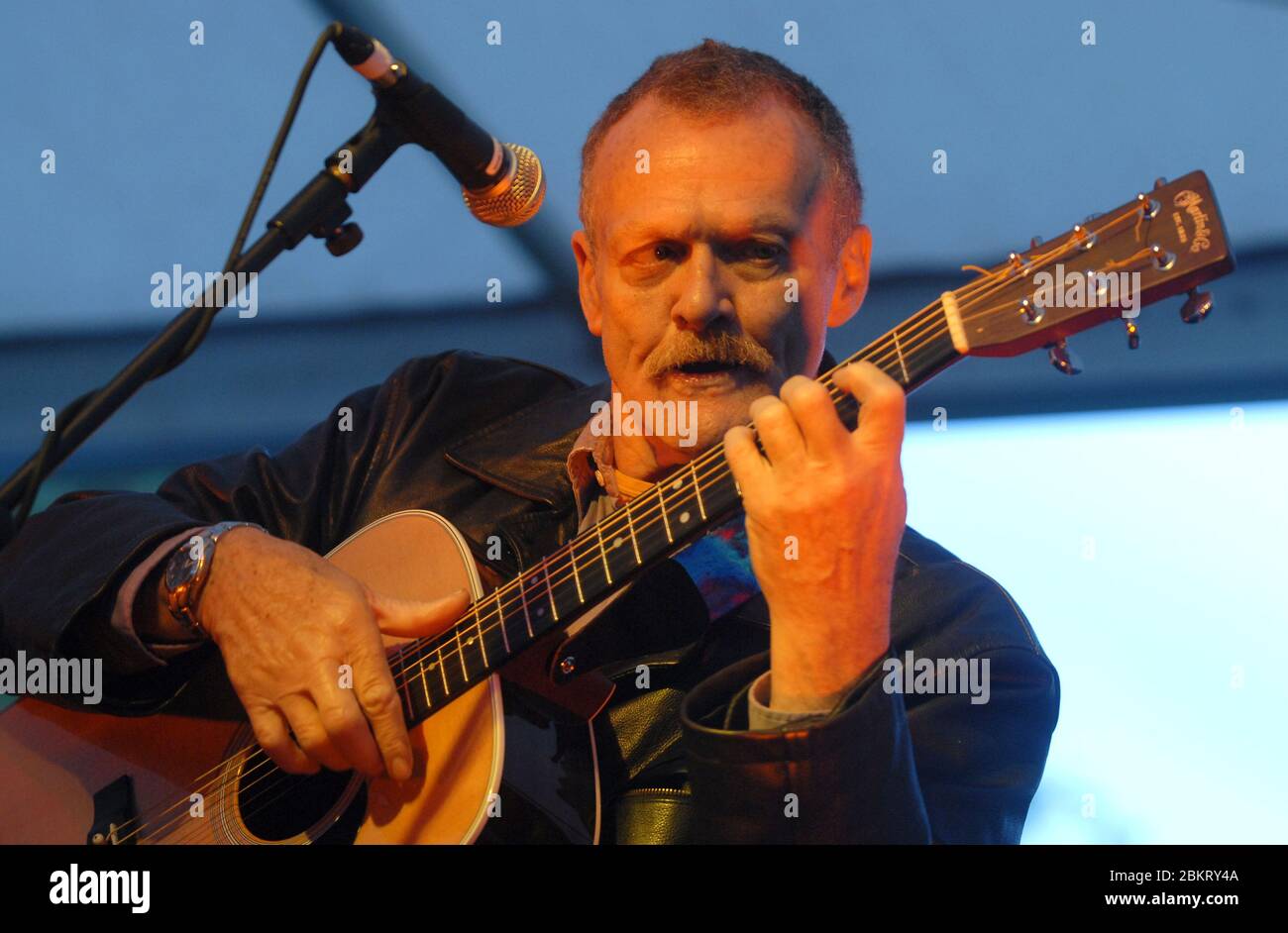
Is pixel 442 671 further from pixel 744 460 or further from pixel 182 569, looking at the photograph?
pixel 744 460

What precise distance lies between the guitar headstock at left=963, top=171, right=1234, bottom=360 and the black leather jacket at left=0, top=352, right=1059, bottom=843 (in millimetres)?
444

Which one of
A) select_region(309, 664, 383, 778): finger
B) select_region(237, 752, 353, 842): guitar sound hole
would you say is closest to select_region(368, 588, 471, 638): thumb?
select_region(309, 664, 383, 778): finger

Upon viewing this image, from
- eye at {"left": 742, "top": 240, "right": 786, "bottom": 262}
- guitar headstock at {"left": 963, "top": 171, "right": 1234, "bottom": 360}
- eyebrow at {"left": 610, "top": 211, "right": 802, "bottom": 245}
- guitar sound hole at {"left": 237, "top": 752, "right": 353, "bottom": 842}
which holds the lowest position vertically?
guitar sound hole at {"left": 237, "top": 752, "right": 353, "bottom": 842}

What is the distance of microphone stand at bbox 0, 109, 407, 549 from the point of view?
1.45m

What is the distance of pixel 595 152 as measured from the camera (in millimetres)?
2367

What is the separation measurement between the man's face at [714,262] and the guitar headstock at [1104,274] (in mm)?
470

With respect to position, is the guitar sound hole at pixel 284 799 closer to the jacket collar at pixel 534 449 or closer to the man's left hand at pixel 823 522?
the jacket collar at pixel 534 449

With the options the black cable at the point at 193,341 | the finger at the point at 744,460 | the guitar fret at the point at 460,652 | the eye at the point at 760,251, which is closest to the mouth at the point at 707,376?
the eye at the point at 760,251

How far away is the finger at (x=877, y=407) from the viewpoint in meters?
1.50

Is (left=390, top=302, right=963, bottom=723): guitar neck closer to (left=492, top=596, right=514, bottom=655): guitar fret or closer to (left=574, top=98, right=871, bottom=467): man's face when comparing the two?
(left=492, top=596, right=514, bottom=655): guitar fret

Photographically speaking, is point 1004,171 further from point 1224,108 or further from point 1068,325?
point 1068,325

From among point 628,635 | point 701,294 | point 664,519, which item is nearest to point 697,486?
point 664,519

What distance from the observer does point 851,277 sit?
234 centimetres

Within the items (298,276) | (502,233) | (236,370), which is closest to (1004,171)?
(502,233)
